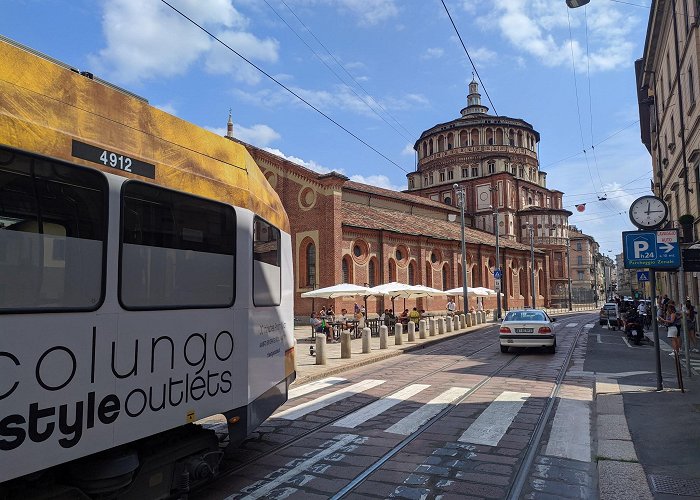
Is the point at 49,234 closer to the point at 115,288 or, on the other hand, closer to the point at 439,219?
the point at 115,288

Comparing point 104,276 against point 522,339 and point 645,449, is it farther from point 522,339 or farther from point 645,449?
point 522,339

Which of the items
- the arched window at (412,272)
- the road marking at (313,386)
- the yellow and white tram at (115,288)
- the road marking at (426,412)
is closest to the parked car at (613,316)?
the arched window at (412,272)

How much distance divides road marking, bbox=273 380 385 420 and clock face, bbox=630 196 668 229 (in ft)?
20.7

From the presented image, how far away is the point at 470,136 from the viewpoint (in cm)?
7225

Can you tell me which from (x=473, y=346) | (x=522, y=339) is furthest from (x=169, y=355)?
(x=473, y=346)

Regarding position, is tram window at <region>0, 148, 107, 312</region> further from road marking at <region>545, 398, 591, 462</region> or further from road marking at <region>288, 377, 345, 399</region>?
road marking at <region>288, 377, 345, 399</region>

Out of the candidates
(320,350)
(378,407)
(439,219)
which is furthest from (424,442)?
(439,219)

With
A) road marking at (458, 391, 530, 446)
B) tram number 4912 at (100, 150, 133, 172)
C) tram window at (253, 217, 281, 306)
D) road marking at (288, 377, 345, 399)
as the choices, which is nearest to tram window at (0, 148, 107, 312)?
tram number 4912 at (100, 150, 133, 172)

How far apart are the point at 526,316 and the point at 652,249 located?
8.15m

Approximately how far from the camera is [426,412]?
322 inches

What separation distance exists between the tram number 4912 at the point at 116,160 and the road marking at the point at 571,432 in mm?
5671

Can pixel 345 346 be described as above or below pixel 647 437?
above

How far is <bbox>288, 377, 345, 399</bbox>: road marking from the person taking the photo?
9922 millimetres

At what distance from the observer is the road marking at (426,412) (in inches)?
282
